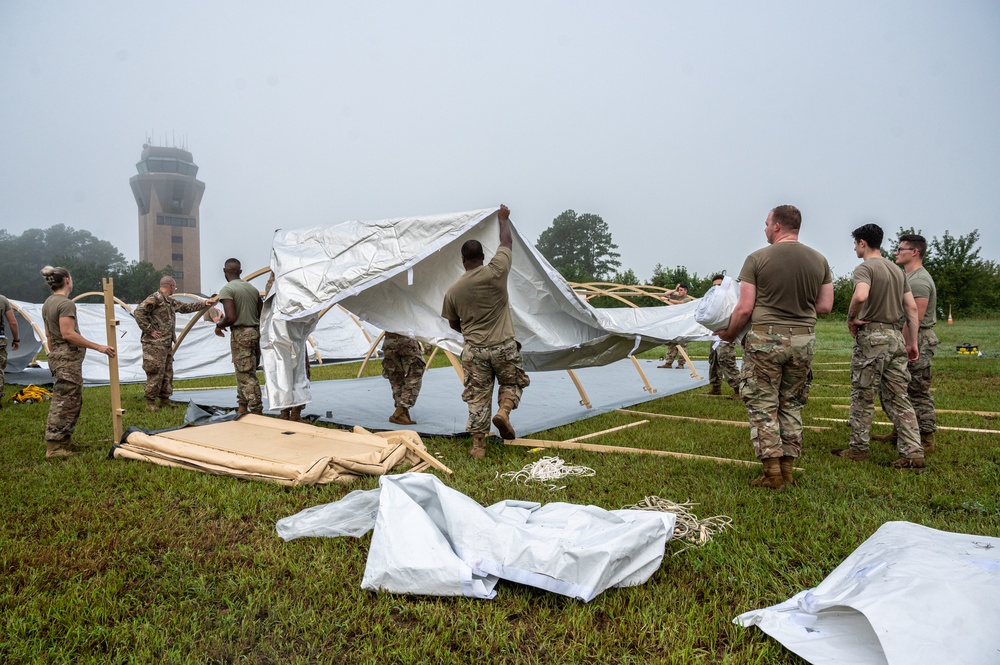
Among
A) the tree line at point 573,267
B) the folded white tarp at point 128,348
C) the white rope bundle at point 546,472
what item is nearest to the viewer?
the white rope bundle at point 546,472

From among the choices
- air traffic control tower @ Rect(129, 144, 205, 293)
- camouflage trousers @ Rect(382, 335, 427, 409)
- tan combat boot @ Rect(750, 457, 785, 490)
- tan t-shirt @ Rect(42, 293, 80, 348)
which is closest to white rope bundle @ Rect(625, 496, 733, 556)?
tan combat boot @ Rect(750, 457, 785, 490)

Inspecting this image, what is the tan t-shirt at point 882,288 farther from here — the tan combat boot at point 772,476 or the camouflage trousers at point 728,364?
the camouflage trousers at point 728,364

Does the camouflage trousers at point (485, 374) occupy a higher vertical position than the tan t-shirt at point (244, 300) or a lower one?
lower

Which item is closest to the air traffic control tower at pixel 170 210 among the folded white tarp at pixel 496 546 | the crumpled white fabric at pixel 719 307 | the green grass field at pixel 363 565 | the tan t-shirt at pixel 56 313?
A: the tan t-shirt at pixel 56 313

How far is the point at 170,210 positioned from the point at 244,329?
355 ft

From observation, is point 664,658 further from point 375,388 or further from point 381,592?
point 375,388

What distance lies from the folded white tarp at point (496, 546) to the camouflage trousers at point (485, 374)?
Result: 231cm

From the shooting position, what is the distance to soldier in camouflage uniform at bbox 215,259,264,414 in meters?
7.26

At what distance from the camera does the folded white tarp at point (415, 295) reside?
19.4 ft

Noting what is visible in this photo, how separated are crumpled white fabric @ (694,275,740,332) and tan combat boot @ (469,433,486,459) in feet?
7.28

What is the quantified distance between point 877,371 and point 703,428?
78.4 inches

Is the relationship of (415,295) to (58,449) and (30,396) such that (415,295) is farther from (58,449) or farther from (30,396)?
(30,396)

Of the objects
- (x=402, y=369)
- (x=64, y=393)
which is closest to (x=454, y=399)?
(x=402, y=369)

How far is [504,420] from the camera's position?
541cm
